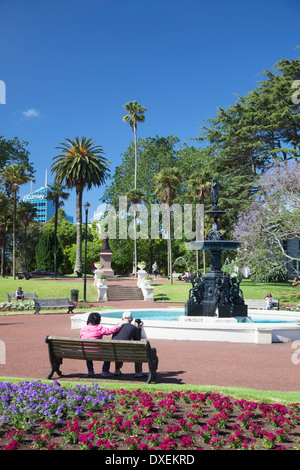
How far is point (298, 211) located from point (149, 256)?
3481cm

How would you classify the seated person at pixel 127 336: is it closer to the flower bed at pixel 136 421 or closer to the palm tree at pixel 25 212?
the flower bed at pixel 136 421

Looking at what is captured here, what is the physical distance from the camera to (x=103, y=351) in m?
7.40

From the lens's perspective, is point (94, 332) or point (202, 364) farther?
point (202, 364)

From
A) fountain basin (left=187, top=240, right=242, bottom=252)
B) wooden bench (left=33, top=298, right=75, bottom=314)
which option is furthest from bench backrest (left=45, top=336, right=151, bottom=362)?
wooden bench (left=33, top=298, right=75, bottom=314)

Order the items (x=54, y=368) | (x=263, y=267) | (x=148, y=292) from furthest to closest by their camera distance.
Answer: (x=148, y=292)
(x=263, y=267)
(x=54, y=368)

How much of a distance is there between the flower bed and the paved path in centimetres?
155

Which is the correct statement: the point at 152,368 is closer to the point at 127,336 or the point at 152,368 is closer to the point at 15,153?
the point at 127,336

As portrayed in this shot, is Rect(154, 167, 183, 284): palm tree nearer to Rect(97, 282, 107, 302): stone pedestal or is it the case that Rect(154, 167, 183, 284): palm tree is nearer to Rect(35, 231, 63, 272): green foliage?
Rect(97, 282, 107, 302): stone pedestal

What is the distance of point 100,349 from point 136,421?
7.76 feet

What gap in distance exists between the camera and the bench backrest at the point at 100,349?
23.6ft

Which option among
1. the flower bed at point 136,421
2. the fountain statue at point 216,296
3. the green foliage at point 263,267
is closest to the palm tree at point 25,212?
the green foliage at point 263,267

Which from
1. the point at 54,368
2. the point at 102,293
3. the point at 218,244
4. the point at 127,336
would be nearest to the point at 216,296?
the point at 218,244

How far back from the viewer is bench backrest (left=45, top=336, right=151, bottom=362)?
23.6 feet
